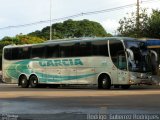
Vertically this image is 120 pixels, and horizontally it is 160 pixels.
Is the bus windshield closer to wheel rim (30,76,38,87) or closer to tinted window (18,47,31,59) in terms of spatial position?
wheel rim (30,76,38,87)

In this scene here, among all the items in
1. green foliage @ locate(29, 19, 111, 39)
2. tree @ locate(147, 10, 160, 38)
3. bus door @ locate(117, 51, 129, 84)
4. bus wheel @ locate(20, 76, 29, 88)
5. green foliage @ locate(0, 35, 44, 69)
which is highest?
green foliage @ locate(29, 19, 111, 39)

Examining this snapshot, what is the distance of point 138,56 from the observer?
3145 centimetres

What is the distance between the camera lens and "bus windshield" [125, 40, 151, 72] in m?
31.0

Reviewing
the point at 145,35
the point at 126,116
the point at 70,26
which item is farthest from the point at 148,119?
the point at 70,26

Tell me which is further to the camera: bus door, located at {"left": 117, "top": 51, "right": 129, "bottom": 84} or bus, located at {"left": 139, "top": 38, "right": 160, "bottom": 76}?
bus, located at {"left": 139, "top": 38, "right": 160, "bottom": 76}

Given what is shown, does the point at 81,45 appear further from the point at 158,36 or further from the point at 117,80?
the point at 158,36

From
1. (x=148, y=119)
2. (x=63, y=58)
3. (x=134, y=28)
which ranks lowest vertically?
(x=148, y=119)

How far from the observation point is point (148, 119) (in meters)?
13.7

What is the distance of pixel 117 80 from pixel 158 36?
16222 mm

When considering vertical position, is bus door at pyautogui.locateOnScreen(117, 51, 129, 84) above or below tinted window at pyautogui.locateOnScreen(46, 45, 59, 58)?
below

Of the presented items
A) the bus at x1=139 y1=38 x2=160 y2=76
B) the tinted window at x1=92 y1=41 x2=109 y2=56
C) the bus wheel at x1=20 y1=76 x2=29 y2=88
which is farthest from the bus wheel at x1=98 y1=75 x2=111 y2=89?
the bus wheel at x1=20 y1=76 x2=29 y2=88

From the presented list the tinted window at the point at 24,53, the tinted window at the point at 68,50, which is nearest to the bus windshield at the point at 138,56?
the tinted window at the point at 68,50

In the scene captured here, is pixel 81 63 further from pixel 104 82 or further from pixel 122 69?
pixel 122 69

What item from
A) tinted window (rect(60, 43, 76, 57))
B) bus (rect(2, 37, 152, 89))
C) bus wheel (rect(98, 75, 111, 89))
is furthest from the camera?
tinted window (rect(60, 43, 76, 57))
